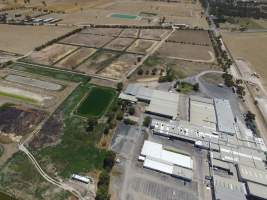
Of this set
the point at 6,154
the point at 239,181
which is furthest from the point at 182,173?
the point at 6,154

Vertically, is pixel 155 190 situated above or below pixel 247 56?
below

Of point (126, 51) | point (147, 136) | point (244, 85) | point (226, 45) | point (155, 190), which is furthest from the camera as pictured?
point (226, 45)

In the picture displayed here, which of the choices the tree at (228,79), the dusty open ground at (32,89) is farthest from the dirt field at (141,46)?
the dusty open ground at (32,89)

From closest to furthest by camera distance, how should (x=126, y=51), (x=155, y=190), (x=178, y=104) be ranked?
(x=155, y=190)
(x=178, y=104)
(x=126, y=51)

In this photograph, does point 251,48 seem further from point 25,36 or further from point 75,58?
point 25,36

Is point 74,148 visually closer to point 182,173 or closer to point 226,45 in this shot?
point 182,173

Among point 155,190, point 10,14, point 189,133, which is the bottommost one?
point 155,190
